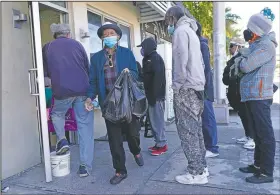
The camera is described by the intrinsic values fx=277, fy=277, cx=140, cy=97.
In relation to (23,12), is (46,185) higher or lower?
lower

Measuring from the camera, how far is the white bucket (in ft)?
10.8

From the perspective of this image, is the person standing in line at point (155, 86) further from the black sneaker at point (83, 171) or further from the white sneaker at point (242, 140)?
the white sneaker at point (242, 140)

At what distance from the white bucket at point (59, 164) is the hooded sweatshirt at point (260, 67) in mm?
2245

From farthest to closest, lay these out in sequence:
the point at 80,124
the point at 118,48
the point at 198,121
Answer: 1. the point at 80,124
2. the point at 118,48
3. the point at 198,121

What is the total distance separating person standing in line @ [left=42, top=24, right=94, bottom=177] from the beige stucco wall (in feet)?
5.54

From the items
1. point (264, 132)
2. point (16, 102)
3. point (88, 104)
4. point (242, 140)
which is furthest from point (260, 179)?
point (16, 102)

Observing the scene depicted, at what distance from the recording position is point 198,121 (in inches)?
117

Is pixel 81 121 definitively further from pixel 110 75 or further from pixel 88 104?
pixel 110 75

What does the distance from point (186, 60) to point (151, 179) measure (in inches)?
56.0

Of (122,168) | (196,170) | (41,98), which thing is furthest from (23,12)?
(196,170)

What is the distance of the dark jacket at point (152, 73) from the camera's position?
13.0 ft

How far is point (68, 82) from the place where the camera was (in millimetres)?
3229

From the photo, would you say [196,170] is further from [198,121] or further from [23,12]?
[23,12]

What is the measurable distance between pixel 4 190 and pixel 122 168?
4.23 ft
